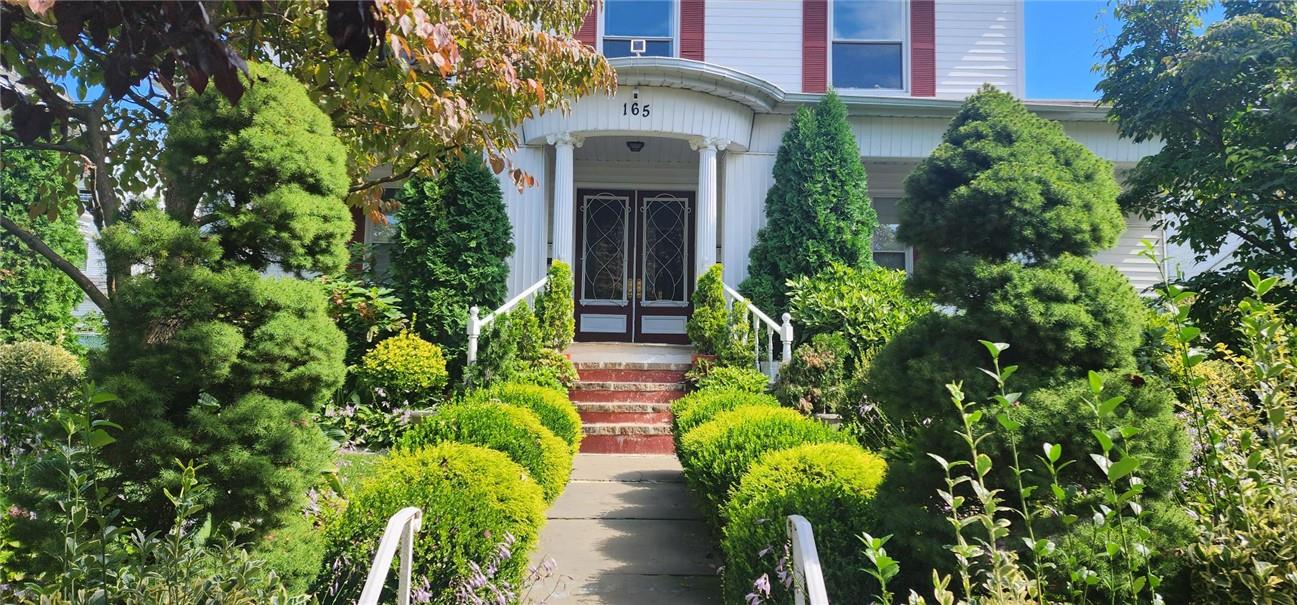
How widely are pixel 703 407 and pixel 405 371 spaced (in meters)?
3.16

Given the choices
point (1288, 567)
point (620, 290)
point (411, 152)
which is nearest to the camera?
point (1288, 567)

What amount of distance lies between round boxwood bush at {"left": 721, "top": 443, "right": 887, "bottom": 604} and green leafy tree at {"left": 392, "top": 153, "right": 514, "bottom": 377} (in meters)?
5.40

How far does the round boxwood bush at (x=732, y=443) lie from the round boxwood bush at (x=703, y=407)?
434 millimetres

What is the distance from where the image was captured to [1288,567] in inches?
81.8

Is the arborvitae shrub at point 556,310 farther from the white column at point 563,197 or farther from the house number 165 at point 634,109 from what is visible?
the house number 165 at point 634,109

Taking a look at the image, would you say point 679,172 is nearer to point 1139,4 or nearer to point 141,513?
point 1139,4

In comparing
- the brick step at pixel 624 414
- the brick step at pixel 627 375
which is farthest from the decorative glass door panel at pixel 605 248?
the brick step at pixel 624 414

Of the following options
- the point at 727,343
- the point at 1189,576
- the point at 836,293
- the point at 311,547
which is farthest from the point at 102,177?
the point at 836,293

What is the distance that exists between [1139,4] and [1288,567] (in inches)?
285

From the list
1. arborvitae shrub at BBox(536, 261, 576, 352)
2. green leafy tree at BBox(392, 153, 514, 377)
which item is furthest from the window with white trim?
green leafy tree at BBox(392, 153, 514, 377)

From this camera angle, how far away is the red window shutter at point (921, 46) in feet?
35.9

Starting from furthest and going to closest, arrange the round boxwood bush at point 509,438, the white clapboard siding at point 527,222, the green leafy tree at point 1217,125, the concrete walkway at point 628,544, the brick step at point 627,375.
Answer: the white clapboard siding at point 527,222
the brick step at point 627,375
the green leafy tree at point 1217,125
the round boxwood bush at point 509,438
the concrete walkway at point 628,544

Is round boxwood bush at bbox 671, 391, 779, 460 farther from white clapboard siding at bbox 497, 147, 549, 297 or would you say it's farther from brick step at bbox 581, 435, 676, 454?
white clapboard siding at bbox 497, 147, 549, 297

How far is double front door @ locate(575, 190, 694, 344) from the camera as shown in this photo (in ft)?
35.2
